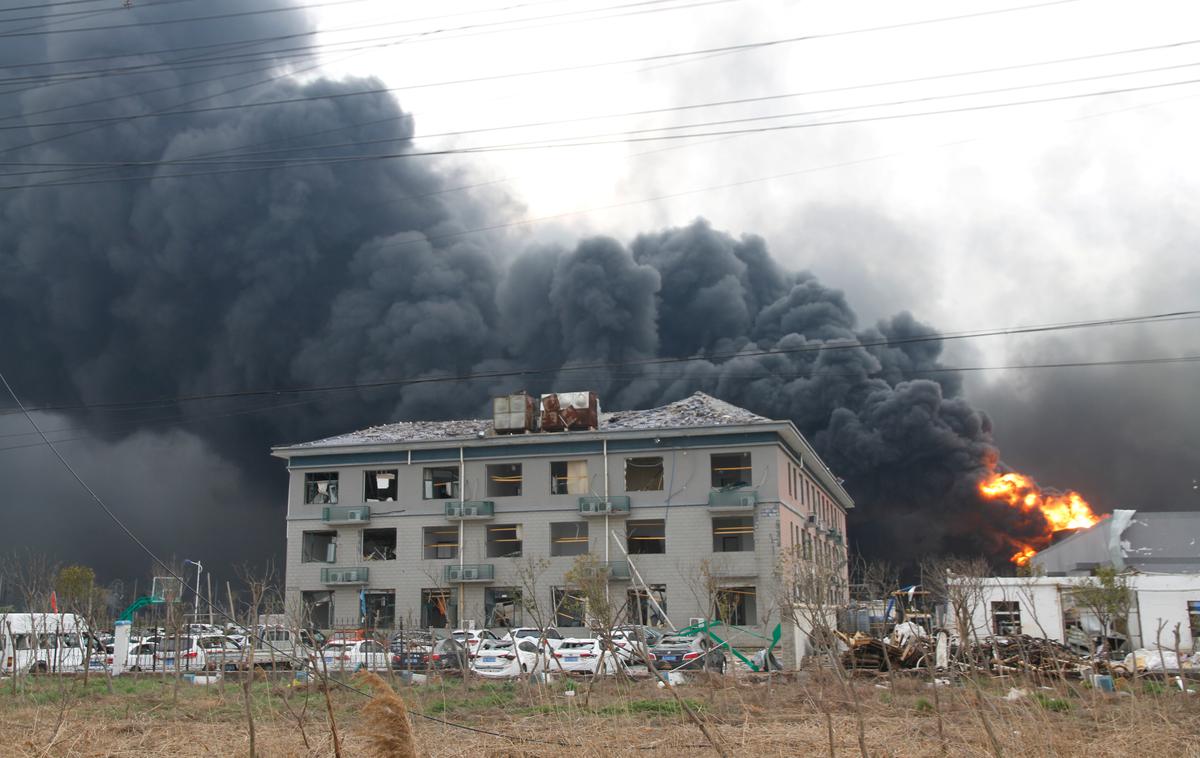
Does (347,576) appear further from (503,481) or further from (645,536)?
(645,536)

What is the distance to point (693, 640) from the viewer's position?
39.8 metres

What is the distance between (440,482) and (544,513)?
642 centimetres

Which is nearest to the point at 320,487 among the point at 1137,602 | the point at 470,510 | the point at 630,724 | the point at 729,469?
the point at 470,510

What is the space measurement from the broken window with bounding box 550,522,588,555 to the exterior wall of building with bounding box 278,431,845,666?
0.54 meters

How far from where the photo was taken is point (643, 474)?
174 feet

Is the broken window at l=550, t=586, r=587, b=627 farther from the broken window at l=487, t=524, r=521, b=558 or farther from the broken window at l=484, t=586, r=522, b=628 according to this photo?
the broken window at l=487, t=524, r=521, b=558

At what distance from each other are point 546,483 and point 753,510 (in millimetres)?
10790

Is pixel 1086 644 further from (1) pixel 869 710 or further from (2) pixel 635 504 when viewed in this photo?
(1) pixel 869 710

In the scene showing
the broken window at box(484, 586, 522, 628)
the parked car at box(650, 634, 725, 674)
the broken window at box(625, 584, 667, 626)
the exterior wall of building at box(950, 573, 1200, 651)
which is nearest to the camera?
the parked car at box(650, 634, 725, 674)

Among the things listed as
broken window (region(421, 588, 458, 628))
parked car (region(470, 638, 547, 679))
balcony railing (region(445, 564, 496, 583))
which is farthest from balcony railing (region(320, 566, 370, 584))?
parked car (region(470, 638, 547, 679))

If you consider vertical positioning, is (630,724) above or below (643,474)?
below

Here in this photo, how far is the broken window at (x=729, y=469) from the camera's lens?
5159 cm

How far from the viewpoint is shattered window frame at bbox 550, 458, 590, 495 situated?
175 feet

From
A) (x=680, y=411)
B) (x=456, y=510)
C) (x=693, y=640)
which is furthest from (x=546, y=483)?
(x=693, y=640)
